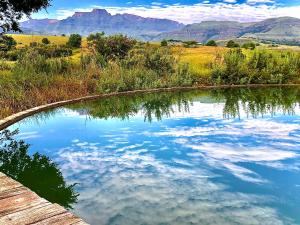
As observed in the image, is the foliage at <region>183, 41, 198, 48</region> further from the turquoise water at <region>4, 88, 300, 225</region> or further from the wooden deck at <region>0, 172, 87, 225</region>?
the wooden deck at <region>0, 172, 87, 225</region>

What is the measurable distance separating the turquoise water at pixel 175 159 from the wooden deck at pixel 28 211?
0.81 meters

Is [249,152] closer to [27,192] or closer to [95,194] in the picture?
[95,194]

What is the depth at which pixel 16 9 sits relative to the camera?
1111cm

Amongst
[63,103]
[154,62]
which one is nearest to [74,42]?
[154,62]

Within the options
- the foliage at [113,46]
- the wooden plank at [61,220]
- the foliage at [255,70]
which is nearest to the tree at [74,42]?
the foliage at [113,46]

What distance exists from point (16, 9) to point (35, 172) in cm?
620

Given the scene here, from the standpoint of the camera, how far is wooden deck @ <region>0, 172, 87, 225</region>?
348 cm

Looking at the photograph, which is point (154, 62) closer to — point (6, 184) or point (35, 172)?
point (35, 172)

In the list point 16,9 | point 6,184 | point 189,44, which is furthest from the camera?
point 189,44

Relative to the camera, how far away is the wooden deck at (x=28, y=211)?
3.48m

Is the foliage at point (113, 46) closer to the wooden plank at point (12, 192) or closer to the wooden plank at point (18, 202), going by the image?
the wooden plank at point (12, 192)

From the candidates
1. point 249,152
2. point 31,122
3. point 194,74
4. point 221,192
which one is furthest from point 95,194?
point 194,74

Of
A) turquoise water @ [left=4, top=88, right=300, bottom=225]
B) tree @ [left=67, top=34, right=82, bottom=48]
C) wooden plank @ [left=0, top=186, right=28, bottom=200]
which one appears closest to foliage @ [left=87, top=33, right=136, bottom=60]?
turquoise water @ [left=4, top=88, right=300, bottom=225]

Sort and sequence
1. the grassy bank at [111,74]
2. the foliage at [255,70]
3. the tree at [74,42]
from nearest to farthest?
the grassy bank at [111,74] → the foliage at [255,70] → the tree at [74,42]
